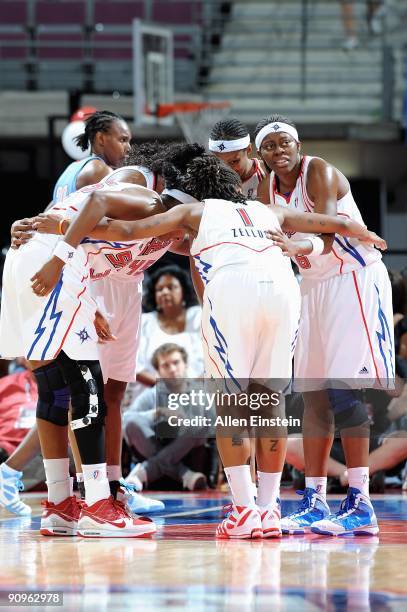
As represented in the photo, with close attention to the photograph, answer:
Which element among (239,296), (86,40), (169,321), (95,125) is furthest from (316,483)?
(86,40)

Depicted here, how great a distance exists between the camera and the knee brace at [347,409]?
4.67m

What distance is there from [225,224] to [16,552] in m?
1.55

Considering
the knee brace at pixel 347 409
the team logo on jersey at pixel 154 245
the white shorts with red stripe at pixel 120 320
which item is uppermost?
the team logo on jersey at pixel 154 245

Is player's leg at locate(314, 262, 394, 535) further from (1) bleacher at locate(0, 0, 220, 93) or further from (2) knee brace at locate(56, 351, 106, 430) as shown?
(1) bleacher at locate(0, 0, 220, 93)

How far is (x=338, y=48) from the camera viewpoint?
521 inches

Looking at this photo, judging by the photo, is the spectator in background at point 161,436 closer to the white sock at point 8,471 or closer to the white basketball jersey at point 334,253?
the white sock at point 8,471

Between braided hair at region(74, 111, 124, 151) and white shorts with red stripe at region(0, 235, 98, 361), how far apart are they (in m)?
1.15

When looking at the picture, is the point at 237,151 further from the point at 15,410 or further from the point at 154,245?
the point at 15,410

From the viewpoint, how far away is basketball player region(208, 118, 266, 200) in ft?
16.5

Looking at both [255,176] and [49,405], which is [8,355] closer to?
[49,405]

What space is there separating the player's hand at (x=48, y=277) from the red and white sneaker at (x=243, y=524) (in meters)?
1.19

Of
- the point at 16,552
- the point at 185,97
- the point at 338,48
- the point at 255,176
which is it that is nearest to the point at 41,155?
the point at 185,97

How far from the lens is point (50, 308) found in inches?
177

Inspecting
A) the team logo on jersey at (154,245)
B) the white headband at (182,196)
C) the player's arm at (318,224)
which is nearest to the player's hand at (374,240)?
the player's arm at (318,224)
